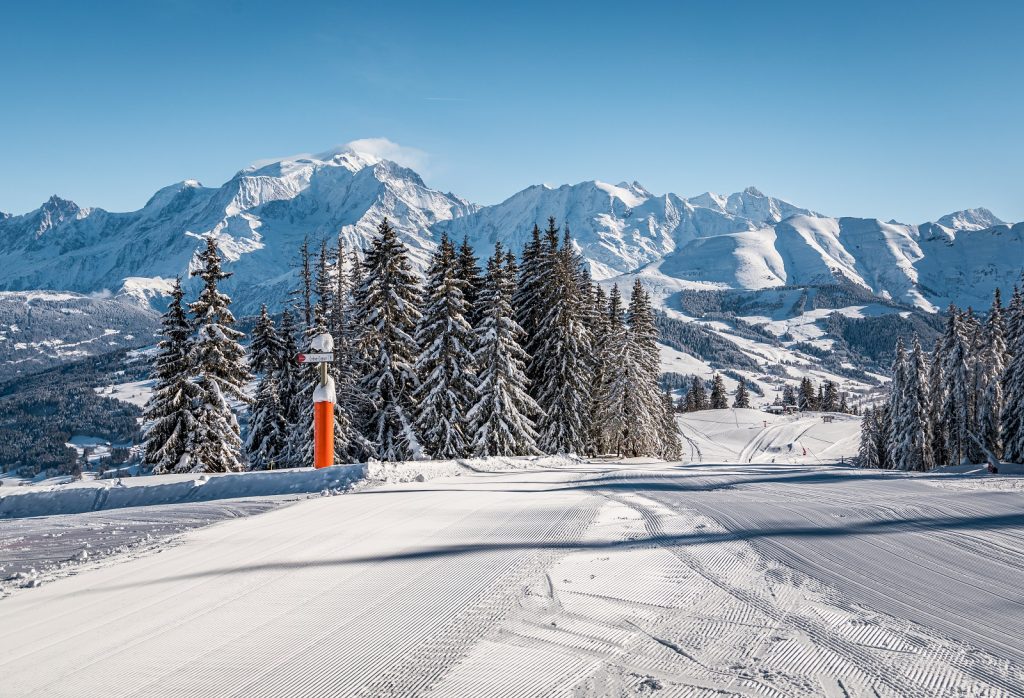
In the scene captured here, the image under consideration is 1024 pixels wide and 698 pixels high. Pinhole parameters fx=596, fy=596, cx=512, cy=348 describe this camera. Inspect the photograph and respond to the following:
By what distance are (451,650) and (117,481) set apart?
968cm

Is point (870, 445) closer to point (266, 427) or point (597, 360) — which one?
point (597, 360)

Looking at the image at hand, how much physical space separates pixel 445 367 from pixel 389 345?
2.84 m

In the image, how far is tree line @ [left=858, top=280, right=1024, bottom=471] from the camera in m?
Answer: 38.0

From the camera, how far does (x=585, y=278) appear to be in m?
42.7

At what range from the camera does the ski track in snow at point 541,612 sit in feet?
9.58

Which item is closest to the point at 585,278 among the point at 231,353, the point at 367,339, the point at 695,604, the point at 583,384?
the point at 583,384

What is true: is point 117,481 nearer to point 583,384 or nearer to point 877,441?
point 583,384

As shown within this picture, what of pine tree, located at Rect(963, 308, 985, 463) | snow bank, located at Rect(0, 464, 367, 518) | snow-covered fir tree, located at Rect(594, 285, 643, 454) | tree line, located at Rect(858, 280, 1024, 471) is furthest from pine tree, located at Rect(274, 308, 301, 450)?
pine tree, located at Rect(963, 308, 985, 463)

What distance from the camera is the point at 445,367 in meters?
27.8

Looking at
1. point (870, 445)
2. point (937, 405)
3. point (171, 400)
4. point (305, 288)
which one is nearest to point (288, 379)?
point (305, 288)

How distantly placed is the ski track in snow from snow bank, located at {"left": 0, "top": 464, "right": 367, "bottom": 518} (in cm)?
324

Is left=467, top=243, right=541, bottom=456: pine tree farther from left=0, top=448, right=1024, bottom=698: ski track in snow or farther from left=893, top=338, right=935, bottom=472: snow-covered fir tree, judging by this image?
left=893, top=338, right=935, bottom=472: snow-covered fir tree

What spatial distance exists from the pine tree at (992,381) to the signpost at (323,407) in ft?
123

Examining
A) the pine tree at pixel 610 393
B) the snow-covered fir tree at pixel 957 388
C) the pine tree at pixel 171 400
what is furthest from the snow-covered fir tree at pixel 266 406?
the snow-covered fir tree at pixel 957 388
